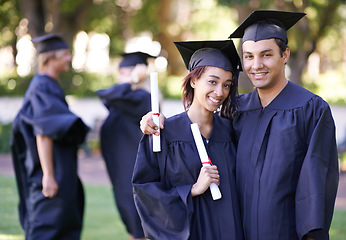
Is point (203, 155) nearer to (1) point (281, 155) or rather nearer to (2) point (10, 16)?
(1) point (281, 155)

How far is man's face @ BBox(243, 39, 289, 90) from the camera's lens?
2857 millimetres

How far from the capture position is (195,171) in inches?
113

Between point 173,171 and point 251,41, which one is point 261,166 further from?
point 251,41

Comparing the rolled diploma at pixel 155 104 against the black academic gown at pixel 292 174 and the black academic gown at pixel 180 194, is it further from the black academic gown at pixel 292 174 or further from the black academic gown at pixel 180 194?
the black academic gown at pixel 292 174

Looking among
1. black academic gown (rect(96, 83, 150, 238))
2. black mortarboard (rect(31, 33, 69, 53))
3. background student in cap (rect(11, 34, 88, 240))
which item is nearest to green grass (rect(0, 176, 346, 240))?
black academic gown (rect(96, 83, 150, 238))

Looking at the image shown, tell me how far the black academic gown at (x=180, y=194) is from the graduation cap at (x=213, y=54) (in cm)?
44

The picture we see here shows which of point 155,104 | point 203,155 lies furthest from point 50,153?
point 203,155

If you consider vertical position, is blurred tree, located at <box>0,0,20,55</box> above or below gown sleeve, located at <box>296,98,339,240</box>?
above

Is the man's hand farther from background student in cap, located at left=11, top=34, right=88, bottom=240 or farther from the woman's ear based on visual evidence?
background student in cap, located at left=11, top=34, right=88, bottom=240

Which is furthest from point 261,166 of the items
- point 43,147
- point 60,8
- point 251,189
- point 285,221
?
point 60,8

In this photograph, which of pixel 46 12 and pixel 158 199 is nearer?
pixel 158 199

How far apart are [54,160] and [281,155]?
8.42ft

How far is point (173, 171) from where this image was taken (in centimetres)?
288

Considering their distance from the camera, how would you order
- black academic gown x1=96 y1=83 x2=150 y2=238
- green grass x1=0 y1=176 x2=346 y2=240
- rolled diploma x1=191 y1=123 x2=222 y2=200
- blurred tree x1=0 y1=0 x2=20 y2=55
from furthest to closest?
blurred tree x1=0 y1=0 x2=20 y2=55 → green grass x1=0 y1=176 x2=346 y2=240 → black academic gown x1=96 y1=83 x2=150 y2=238 → rolled diploma x1=191 y1=123 x2=222 y2=200
